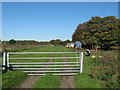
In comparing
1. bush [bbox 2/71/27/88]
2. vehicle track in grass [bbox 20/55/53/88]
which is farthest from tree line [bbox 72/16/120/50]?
bush [bbox 2/71/27/88]

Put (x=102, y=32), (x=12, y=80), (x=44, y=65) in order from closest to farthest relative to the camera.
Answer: (x=12, y=80), (x=44, y=65), (x=102, y=32)

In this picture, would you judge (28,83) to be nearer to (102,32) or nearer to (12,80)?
(12,80)

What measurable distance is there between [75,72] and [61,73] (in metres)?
0.81

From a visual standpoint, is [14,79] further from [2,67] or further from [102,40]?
[102,40]

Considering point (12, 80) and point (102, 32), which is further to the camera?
point (102, 32)

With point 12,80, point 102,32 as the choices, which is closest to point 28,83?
point 12,80

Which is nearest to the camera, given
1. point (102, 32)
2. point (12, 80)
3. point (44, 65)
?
point (12, 80)

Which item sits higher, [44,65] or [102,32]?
[102,32]

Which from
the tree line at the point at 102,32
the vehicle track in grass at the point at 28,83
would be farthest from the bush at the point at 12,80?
the tree line at the point at 102,32

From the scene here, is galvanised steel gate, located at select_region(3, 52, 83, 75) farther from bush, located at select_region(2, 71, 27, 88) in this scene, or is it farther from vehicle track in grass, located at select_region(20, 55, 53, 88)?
bush, located at select_region(2, 71, 27, 88)

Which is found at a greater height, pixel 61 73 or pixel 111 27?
pixel 111 27

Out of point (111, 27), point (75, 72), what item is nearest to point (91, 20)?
point (111, 27)


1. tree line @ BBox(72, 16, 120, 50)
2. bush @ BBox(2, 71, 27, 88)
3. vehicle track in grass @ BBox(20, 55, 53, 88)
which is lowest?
vehicle track in grass @ BBox(20, 55, 53, 88)

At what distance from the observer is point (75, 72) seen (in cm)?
701
